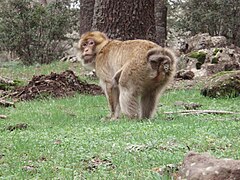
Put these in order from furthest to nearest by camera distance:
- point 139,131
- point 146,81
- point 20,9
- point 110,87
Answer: point 20,9
point 110,87
point 146,81
point 139,131

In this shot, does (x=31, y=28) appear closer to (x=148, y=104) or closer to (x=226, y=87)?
(x=226, y=87)

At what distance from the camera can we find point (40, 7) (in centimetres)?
2331

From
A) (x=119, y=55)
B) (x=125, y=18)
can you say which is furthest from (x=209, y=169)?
(x=125, y=18)

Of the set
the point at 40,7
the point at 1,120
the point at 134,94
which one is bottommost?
the point at 1,120

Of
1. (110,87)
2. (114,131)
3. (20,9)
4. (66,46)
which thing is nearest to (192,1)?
(66,46)

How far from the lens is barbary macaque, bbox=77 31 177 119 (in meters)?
8.55

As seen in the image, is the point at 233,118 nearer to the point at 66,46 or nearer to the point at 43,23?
the point at 43,23

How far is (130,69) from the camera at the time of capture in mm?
8688

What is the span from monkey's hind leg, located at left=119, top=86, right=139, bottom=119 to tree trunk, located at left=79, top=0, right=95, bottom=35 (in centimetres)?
1194

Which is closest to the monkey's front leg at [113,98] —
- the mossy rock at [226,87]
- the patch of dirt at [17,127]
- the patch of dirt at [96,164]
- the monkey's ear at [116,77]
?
the monkey's ear at [116,77]

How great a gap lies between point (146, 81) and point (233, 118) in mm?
1433

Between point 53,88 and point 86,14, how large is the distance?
805 centimetres

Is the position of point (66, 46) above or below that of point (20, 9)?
below

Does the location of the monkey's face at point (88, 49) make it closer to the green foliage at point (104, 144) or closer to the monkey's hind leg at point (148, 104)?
the green foliage at point (104, 144)
